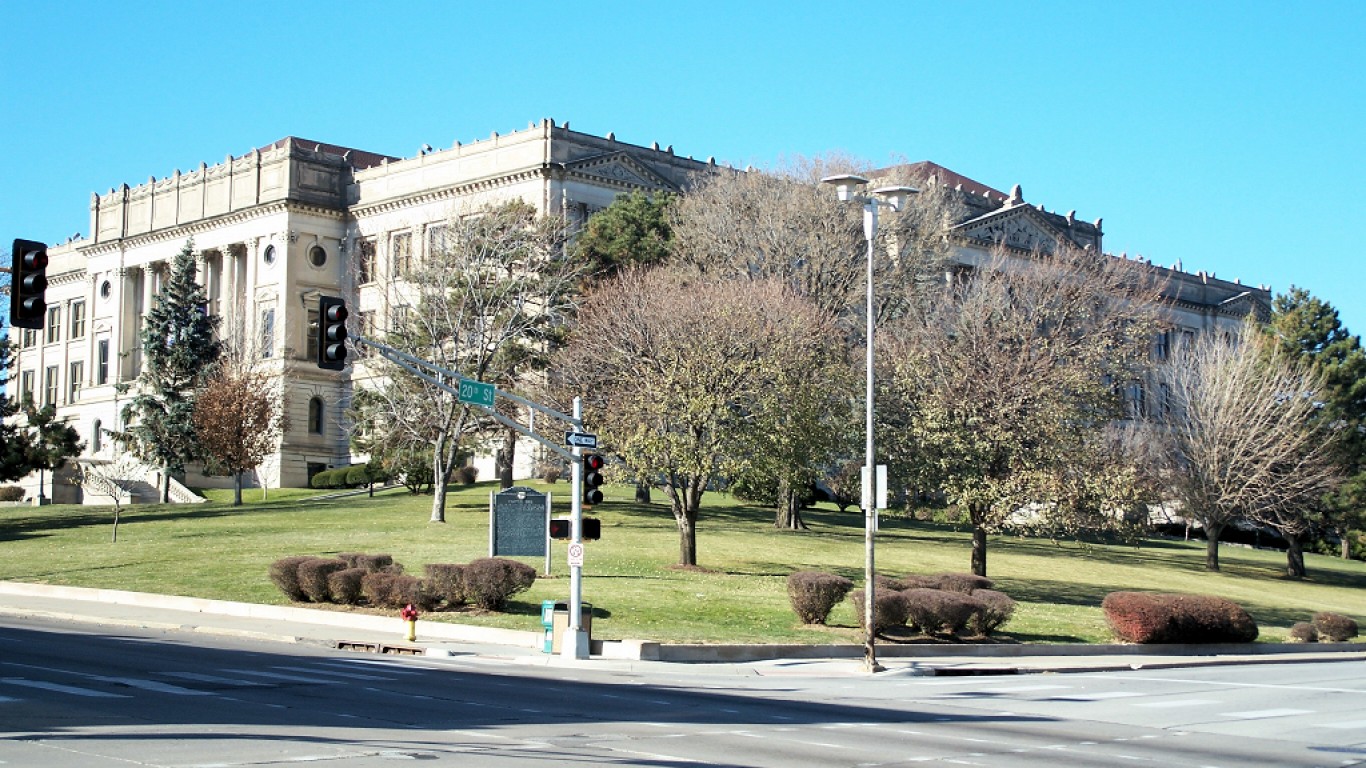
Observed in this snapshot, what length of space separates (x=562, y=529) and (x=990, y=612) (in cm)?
1098

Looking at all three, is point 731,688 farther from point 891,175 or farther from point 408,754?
point 891,175

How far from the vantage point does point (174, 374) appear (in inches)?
2982

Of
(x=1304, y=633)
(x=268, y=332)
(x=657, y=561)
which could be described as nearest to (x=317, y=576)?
(x=657, y=561)

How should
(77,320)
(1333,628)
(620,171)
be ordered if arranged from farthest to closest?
(77,320), (620,171), (1333,628)

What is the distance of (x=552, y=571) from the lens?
4453 centimetres

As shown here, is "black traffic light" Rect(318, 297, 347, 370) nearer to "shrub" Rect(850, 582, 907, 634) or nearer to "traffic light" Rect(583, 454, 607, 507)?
"traffic light" Rect(583, 454, 607, 507)

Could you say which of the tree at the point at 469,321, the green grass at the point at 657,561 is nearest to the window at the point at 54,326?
the green grass at the point at 657,561

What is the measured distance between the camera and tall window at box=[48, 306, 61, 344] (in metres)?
117

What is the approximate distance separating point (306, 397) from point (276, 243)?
985 centimetres

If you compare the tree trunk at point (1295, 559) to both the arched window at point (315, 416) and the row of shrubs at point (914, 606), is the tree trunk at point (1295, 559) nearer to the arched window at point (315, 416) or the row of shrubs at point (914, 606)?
the row of shrubs at point (914, 606)

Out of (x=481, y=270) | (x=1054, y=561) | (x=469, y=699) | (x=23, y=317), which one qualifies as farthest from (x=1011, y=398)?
(x=23, y=317)

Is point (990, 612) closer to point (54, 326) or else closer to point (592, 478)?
point (592, 478)

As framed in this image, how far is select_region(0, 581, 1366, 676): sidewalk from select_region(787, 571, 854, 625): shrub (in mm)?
2870

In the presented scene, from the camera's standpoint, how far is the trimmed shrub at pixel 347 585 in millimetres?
37281
